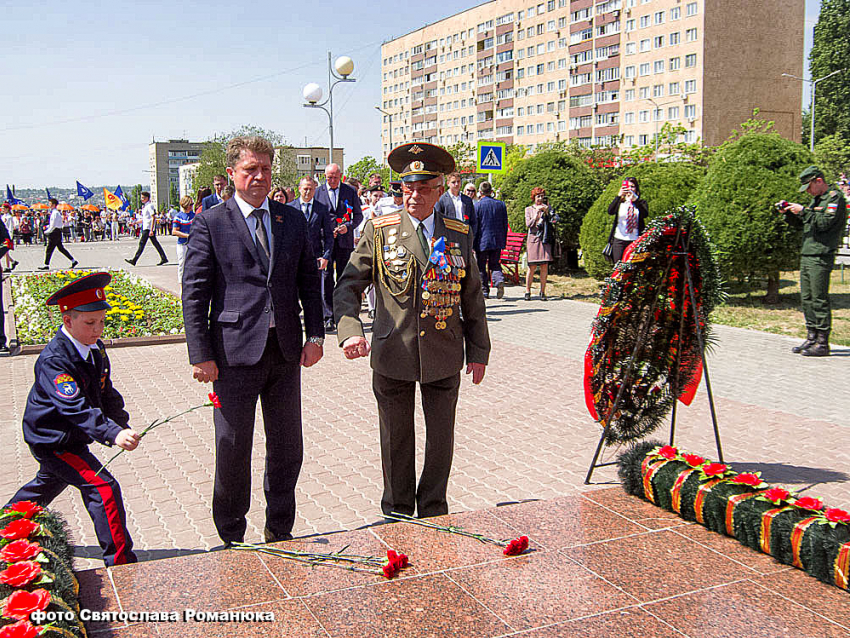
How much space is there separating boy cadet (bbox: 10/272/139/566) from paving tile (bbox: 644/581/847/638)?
242cm

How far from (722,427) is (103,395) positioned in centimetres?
485

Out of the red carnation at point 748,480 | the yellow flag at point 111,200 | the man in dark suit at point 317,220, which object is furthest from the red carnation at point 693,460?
the yellow flag at point 111,200

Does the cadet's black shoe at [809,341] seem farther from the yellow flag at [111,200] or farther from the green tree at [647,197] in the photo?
the yellow flag at [111,200]

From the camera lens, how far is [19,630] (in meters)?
2.47

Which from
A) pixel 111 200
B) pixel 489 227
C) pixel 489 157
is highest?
pixel 111 200

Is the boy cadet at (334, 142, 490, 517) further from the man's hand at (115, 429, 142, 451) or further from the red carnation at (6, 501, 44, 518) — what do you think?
the red carnation at (6, 501, 44, 518)

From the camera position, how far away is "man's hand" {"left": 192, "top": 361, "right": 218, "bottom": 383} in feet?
12.6

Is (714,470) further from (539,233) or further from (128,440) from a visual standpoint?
(539,233)

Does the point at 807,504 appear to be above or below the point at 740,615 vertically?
above

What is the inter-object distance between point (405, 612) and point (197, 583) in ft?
2.90

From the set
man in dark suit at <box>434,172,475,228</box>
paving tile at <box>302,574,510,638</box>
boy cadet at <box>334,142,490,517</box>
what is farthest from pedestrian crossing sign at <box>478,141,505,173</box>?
paving tile at <box>302,574,510,638</box>

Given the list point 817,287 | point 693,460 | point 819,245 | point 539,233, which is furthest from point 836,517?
point 539,233

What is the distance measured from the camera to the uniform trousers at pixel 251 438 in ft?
13.0

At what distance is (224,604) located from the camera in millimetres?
3115
